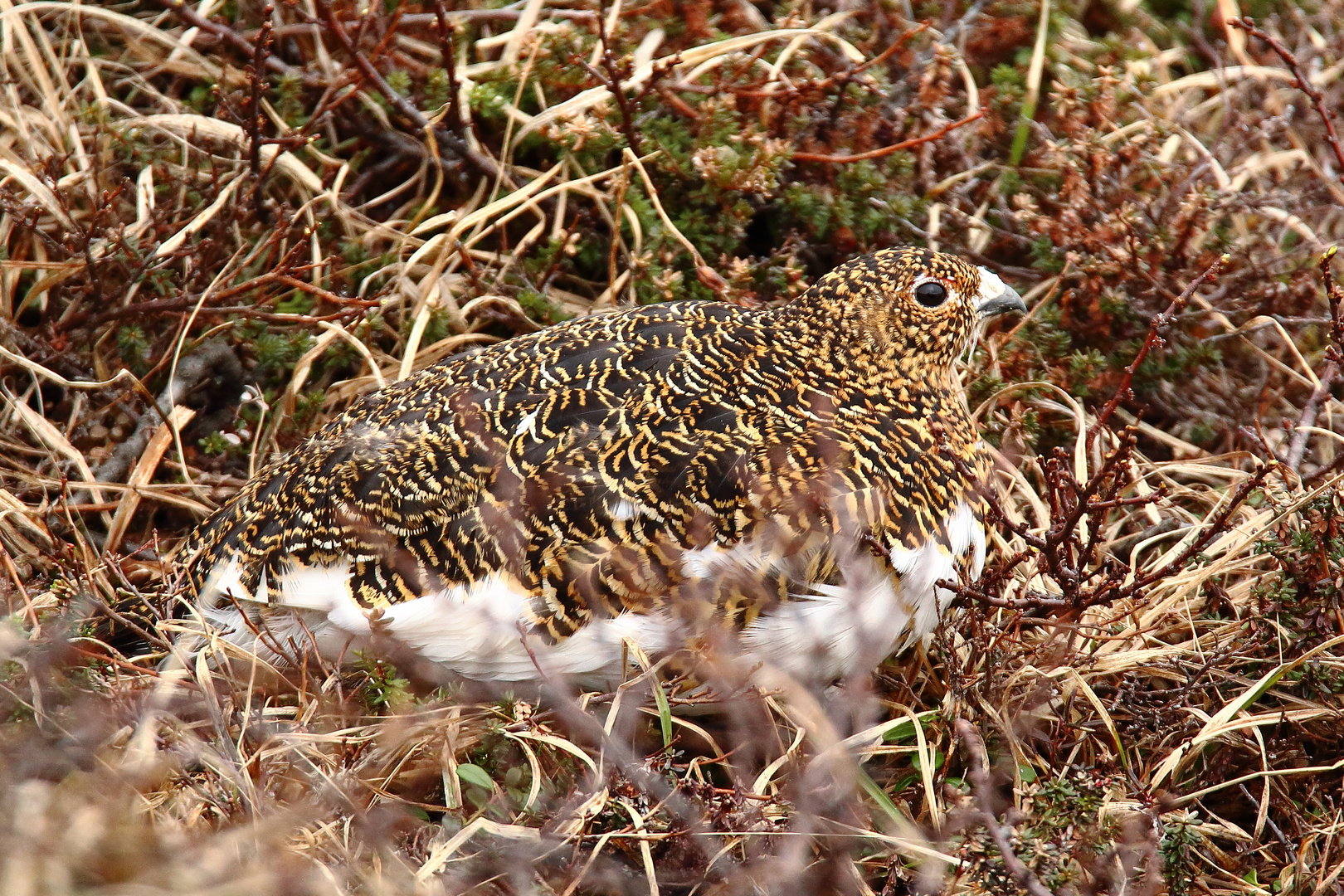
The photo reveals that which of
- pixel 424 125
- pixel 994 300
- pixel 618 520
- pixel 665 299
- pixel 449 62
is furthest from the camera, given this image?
pixel 424 125

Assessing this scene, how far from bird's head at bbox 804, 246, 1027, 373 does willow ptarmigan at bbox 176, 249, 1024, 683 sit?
116 millimetres

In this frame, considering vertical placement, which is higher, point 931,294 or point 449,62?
point 449,62

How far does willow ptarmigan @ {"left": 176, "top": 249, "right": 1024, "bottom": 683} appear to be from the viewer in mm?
2824

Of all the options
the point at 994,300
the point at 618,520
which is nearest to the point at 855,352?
the point at 994,300

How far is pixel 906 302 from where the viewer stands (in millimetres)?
3264

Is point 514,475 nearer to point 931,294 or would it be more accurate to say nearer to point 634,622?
point 634,622

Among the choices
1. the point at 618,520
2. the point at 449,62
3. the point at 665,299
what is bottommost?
the point at 665,299

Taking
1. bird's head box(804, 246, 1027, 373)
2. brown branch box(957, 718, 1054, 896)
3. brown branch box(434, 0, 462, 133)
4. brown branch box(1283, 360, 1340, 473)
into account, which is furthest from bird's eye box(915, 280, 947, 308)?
brown branch box(434, 0, 462, 133)

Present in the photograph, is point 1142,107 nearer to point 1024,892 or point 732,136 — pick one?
point 732,136

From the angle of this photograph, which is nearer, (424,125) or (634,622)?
(634,622)

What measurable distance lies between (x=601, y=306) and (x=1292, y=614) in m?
2.28

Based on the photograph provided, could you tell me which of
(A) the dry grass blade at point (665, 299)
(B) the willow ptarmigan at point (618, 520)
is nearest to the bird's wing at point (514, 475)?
(B) the willow ptarmigan at point (618, 520)

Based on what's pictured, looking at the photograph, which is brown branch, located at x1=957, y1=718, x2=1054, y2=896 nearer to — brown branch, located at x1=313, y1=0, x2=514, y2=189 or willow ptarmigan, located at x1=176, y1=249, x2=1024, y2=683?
willow ptarmigan, located at x1=176, y1=249, x2=1024, y2=683

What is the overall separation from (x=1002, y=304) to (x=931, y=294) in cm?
27
